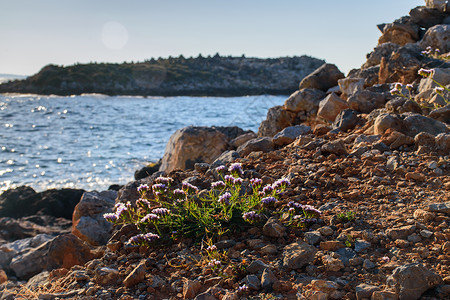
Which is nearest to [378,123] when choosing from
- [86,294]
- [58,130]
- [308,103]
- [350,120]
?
[350,120]

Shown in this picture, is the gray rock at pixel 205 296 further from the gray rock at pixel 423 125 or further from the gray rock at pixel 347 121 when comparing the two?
the gray rock at pixel 347 121

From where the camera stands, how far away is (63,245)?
510 cm

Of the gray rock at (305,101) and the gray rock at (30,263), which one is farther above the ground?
the gray rock at (305,101)

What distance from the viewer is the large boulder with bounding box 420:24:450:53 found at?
A: 870 centimetres

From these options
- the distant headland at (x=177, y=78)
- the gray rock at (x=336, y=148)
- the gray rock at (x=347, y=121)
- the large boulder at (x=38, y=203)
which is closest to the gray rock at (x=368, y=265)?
the gray rock at (x=336, y=148)

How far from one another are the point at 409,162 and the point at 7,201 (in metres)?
10.4

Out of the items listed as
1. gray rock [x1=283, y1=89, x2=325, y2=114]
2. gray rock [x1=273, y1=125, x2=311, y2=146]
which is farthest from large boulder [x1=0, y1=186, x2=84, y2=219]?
gray rock [x1=273, y1=125, x2=311, y2=146]

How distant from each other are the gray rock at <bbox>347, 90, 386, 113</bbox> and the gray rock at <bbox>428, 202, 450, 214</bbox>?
11.5 feet

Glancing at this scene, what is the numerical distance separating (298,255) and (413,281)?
86 cm

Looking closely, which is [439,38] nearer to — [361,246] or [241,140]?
[241,140]

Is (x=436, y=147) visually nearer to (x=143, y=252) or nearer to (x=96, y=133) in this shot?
(x=143, y=252)

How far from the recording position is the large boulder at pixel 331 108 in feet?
24.6

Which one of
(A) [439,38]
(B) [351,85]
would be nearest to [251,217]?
(B) [351,85]

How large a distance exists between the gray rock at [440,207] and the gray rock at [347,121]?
9.32 ft
